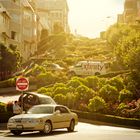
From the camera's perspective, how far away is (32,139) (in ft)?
74.1

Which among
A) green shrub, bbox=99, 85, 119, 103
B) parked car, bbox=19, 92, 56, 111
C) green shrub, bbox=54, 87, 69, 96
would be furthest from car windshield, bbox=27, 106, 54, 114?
green shrub, bbox=54, 87, 69, 96

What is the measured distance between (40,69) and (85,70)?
585 cm

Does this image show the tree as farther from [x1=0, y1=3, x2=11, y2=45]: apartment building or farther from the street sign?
the street sign

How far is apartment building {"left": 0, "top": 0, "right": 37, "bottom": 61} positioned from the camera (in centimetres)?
8762

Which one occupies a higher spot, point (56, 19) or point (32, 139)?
point (56, 19)

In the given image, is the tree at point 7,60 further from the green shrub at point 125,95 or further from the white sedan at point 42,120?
the white sedan at point 42,120

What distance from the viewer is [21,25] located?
9094 cm

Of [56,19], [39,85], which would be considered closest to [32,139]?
[39,85]

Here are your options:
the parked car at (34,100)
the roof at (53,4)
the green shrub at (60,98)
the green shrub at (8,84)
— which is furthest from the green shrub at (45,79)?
the roof at (53,4)

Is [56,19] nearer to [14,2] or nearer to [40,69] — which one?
[14,2]

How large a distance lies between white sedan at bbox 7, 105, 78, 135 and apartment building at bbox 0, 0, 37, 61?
58.7 meters

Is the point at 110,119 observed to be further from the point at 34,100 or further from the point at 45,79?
the point at 45,79

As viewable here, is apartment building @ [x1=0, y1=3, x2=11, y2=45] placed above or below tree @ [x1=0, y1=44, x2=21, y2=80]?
above

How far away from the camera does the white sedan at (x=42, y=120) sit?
25.3m
